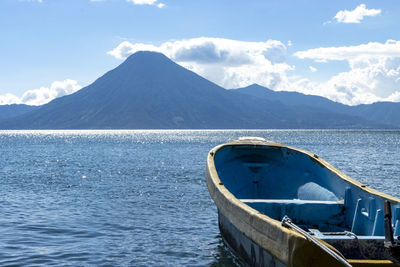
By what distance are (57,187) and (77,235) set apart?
16.4m

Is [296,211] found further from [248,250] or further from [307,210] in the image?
[248,250]

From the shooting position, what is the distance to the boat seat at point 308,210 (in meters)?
11.9

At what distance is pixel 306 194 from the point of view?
14852mm

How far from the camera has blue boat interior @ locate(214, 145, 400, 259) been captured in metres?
9.41

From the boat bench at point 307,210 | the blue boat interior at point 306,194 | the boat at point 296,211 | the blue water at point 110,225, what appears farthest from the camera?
the blue water at point 110,225

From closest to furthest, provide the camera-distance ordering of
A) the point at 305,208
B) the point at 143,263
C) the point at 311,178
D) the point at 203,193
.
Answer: the point at 305,208 → the point at 143,263 → the point at 311,178 → the point at 203,193

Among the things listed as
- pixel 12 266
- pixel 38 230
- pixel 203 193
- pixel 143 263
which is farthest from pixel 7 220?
pixel 203 193

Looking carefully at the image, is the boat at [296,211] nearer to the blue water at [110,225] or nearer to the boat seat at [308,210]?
the boat seat at [308,210]

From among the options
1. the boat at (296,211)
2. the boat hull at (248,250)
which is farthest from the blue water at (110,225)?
the boat at (296,211)

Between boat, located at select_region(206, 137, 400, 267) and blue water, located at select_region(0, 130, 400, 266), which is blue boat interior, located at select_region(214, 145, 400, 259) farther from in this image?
blue water, located at select_region(0, 130, 400, 266)

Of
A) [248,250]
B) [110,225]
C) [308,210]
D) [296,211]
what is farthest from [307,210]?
[110,225]

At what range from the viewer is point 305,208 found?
481 inches

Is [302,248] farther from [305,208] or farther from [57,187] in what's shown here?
[57,187]

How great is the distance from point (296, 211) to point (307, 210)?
32cm
